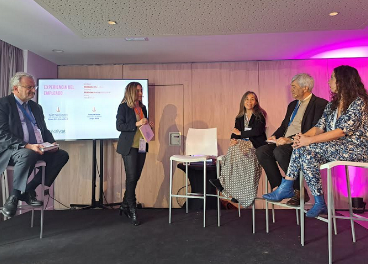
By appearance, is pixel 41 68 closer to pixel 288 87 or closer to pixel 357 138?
pixel 288 87

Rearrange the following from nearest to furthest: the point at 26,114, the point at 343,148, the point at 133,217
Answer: the point at 343,148, the point at 26,114, the point at 133,217

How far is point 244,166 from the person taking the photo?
Answer: 2.80 metres

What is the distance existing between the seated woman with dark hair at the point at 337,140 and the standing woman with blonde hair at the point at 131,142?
1553 mm

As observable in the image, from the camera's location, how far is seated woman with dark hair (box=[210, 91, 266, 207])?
2732 millimetres

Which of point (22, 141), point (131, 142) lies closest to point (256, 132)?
point (131, 142)

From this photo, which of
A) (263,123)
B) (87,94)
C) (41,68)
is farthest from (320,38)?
(41,68)

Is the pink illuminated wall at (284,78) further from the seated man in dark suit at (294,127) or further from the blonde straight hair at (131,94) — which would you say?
the blonde straight hair at (131,94)

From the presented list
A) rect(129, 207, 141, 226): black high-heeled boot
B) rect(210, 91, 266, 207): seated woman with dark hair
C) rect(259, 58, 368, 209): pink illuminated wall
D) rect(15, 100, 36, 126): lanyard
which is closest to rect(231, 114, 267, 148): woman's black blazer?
rect(210, 91, 266, 207): seated woman with dark hair

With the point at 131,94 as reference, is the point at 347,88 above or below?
below

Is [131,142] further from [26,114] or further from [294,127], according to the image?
[294,127]

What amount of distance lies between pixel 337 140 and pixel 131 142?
79.2 inches

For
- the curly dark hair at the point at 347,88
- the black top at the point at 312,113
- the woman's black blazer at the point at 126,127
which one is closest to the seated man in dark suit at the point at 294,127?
the black top at the point at 312,113

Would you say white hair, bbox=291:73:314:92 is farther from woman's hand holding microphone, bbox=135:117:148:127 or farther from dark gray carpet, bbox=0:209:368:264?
woman's hand holding microphone, bbox=135:117:148:127

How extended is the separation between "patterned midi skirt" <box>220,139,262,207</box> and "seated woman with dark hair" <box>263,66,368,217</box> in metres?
0.47
